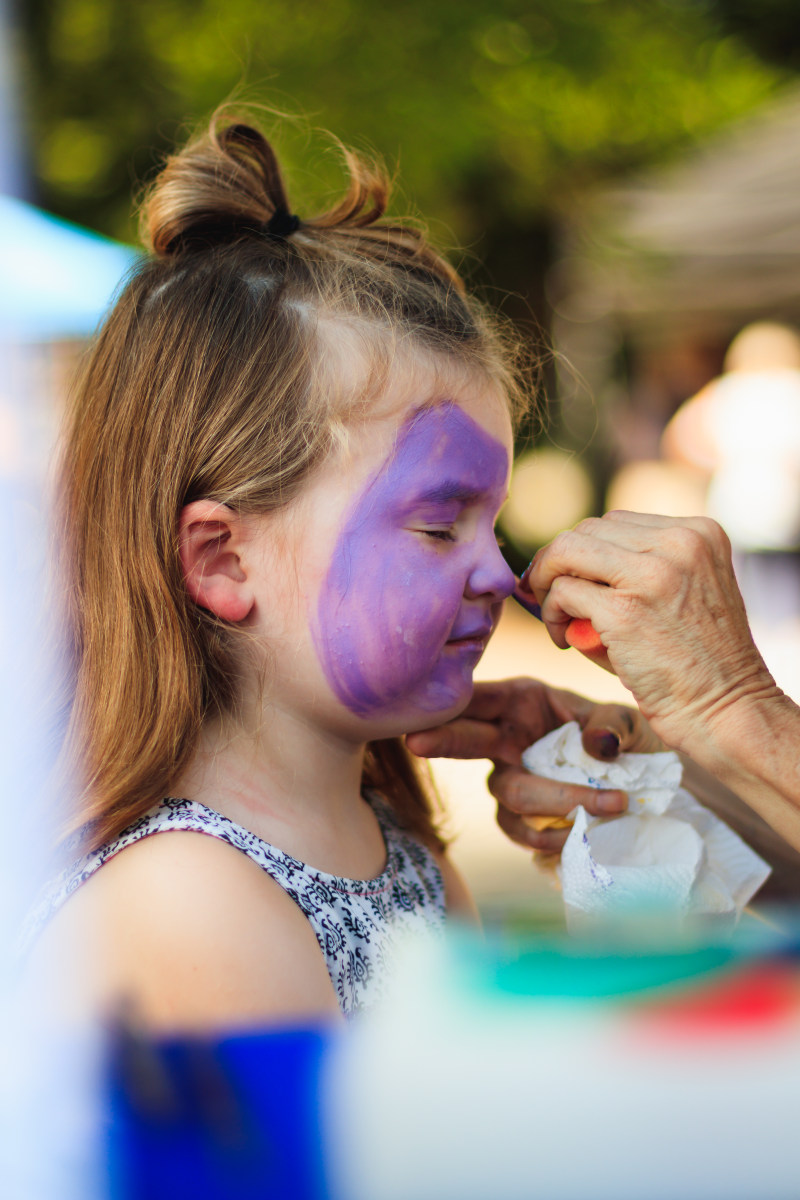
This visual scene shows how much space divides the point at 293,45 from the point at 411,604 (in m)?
3.97

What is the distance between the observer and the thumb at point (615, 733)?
144cm

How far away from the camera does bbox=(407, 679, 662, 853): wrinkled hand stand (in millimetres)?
1434

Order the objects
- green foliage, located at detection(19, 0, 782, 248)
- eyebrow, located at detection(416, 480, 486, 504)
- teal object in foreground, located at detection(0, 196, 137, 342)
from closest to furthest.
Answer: eyebrow, located at detection(416, 480, 486, 504)
teal object in foreground, located at detection(0, 196, 137, 342)
green foliage, located at detection(19, 0, 782, 248)

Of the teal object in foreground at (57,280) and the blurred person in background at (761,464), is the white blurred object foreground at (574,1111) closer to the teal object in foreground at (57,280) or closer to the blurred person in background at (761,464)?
the teal object in foreground at (57,280)

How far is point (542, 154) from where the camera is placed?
19.3ft

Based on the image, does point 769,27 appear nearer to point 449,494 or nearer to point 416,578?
point 449,494

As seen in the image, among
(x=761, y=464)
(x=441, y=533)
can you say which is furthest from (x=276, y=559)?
(x=761, y=464)

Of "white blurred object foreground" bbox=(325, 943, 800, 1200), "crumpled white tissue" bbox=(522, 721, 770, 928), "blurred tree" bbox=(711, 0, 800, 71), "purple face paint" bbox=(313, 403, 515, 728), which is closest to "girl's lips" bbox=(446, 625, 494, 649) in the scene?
"purple face paint" bbox=(313, 403, 515, 728)

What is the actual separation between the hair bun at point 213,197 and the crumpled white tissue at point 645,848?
89 centimetres

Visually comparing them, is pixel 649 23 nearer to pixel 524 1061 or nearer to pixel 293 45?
pixel 293 45

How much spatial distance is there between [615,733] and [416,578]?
443 mm

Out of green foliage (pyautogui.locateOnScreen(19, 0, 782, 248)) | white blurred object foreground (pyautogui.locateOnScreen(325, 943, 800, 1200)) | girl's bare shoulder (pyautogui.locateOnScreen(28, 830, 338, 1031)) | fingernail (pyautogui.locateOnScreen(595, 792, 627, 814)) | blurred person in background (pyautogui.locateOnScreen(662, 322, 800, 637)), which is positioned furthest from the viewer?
blurred person in background (pyautogui.locateOnScreen(662, 322, 800, 637))

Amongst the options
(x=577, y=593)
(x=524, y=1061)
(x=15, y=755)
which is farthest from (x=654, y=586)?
(x=15, y=755)

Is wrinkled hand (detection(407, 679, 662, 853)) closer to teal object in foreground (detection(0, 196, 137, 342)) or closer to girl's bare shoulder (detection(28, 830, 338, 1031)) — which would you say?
girl's bare shoulder (detection(28, 830, 338, 1031))
